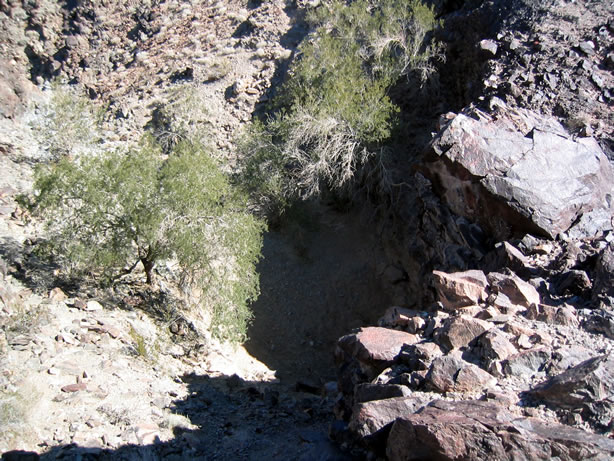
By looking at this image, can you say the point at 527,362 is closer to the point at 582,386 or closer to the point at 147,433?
the point at 582,386

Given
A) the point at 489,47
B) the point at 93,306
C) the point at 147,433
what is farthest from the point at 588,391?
the point at 489,47

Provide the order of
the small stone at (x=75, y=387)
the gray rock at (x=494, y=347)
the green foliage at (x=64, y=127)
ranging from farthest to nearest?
the green foliage at (x=64, y=127), the small stone at (x=75, y=387), the gray rock at (x=494, y=347)

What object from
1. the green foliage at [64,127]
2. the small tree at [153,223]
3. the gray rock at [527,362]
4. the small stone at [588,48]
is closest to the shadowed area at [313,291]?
the small tree at [153,223]

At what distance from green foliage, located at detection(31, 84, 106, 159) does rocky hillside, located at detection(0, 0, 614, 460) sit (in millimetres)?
141

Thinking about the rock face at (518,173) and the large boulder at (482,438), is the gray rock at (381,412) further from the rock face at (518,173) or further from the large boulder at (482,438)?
the rock face at (518,173)

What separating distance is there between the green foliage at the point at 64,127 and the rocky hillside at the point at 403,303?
14 cm

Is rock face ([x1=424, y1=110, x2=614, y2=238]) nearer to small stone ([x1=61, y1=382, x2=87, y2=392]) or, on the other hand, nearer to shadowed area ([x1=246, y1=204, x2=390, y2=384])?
shadowed area ([x1=246, y1=204, x2=390, y2=384])

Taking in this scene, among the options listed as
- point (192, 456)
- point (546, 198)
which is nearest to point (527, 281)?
point (546, 198)

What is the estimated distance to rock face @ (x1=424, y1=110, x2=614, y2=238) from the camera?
8562 millimetres

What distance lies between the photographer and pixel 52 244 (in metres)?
9.63

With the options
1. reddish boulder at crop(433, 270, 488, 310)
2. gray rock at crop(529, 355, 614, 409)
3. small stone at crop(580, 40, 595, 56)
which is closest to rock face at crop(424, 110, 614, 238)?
reddish boulder at crop(433, 270, 488, 310)

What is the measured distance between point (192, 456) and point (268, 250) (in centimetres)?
808

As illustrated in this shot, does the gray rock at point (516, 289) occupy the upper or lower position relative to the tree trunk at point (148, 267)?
upper

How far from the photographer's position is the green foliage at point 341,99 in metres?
13.2
